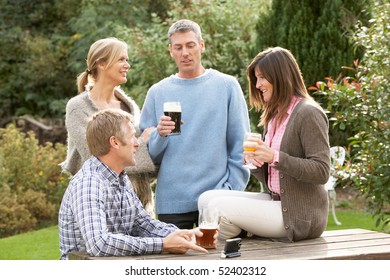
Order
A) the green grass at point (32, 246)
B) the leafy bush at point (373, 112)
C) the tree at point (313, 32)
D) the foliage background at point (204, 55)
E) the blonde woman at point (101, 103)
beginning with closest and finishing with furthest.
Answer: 1. the blonde woman at point (101, 103)
2. the leafy bush at point (373, 112)
3. the foliage background at point (204, 55)
4. the green grass at point (32, 246)
5. the tree at point (313, 32)

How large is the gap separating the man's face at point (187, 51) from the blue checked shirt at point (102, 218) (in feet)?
3.87

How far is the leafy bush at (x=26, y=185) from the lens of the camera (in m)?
10.6

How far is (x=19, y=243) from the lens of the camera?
9.38 m

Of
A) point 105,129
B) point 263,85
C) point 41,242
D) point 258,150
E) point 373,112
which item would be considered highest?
point 263,85

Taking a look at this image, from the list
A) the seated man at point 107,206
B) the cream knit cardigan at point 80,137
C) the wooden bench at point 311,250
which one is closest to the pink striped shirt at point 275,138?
the wooden bench at point 311,250

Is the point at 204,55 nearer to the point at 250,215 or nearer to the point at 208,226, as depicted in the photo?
the point at 250,215

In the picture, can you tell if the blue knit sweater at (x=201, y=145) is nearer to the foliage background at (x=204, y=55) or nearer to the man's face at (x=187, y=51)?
the man's face at (x=187, y=51)

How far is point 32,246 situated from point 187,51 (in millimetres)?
4707

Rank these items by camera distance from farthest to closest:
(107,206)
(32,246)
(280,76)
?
(32,246)
(280,76)
(107,206)

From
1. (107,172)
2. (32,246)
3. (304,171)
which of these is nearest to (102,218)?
(107,172)

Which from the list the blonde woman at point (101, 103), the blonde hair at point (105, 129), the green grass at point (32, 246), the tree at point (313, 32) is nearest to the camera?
the blonde hair at point (105, 129)

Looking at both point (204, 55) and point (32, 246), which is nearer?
point (32, 246)

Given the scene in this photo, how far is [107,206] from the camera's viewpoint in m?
4.08

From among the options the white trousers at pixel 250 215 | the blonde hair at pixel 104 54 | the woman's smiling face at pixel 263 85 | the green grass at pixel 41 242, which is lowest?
the green grass at pixel 41 242
